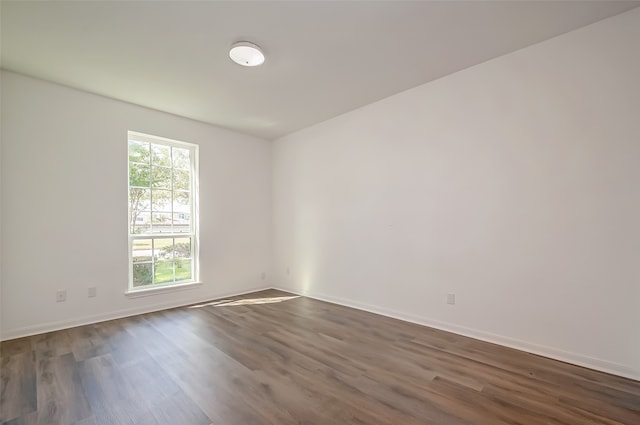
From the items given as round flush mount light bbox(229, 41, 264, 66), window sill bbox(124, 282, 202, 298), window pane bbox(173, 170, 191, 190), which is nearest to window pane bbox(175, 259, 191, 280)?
window sill bbox(124, 282, 202, 298)

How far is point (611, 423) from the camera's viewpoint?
164 centimetres

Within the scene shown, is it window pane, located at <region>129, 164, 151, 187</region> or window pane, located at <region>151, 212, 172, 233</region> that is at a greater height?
window pane, located at <region>129, 164, 151, 187</region>

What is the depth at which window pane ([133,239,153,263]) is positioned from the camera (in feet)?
12.5

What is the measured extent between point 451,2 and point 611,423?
2.84 m

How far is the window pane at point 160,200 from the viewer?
13.1 feet

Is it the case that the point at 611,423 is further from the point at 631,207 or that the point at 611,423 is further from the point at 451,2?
the point at 451,2

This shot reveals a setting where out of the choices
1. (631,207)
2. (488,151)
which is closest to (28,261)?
(488,151)

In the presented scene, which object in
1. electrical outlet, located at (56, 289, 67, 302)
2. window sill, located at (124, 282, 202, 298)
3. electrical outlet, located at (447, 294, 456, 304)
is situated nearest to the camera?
electrical outlet, located at (447, 294, 456, 304)

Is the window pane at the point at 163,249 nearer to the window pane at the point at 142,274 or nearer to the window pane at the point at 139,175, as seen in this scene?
the window pane at the point at 142,274

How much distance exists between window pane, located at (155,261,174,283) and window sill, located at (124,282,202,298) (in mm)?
143

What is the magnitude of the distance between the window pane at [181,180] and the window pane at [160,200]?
161 millimetres

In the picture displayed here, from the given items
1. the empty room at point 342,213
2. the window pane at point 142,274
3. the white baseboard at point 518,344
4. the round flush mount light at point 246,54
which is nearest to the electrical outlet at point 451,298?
the empty room at point 342,213

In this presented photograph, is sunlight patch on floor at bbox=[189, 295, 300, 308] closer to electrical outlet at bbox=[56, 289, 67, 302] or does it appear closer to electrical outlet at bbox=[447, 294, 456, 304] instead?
electrical outlet at bbox=[56, 289, 67, 302]

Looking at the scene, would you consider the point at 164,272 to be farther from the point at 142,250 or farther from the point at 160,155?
the point at 160,155
